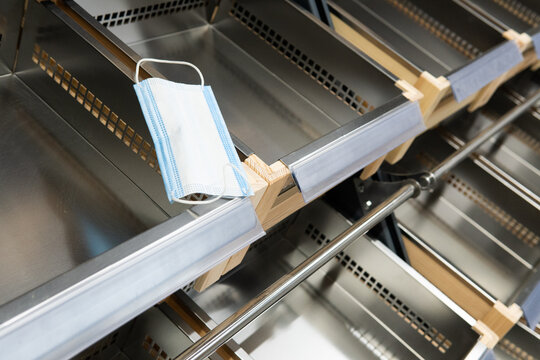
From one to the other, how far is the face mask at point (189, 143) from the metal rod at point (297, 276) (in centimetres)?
26

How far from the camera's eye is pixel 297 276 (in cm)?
154

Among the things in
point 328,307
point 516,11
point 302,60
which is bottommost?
point 328,307

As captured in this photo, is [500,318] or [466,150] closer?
[500,318]

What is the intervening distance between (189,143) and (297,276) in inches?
18.1

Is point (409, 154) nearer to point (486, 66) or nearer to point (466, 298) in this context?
point (486, 66)

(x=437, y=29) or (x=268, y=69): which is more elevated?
(x=437, y=29)

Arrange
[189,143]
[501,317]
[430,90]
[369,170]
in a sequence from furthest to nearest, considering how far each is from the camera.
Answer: [369,170] < [430,90] < [501,317] < [189,143]

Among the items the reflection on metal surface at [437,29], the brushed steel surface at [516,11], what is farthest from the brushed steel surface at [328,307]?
the brushed steel surface at [516,11]

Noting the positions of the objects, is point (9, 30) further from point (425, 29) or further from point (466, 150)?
point (425, 29)

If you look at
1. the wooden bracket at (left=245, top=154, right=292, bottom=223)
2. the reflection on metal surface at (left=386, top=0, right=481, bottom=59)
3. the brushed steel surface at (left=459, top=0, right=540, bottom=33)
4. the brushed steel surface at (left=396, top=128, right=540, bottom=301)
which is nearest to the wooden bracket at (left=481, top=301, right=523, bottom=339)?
the brushed steel surface at (left=396, top=128, right=540, bottom=301)

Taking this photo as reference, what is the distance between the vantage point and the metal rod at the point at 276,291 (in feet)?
4.22

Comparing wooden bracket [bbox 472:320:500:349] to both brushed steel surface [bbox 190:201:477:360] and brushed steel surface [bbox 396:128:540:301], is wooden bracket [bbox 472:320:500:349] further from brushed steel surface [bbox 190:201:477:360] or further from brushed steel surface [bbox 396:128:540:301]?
brushed steel surface [bbox 396:128:540:301]

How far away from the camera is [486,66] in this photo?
2.44m

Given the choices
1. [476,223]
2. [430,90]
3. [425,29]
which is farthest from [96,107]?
[425,29]
